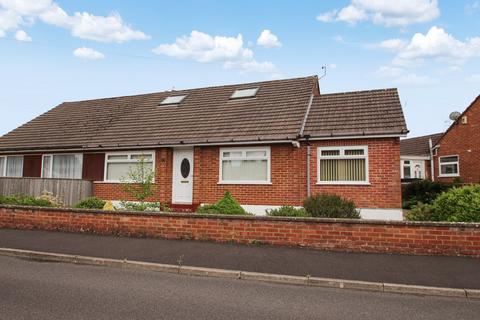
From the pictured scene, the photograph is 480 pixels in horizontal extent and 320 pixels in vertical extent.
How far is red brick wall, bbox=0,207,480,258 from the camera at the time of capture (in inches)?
274

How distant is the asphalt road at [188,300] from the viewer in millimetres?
4273

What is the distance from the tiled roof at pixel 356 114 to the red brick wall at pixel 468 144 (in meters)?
9.62

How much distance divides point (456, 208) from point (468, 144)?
16045 millimetres

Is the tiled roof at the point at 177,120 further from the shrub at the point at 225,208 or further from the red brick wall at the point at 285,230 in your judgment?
the red brick wall at the point at 285,230

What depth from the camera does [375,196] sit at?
1141 centimetres

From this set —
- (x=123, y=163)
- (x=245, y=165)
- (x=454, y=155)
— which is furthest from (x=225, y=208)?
(x=454, y=155)

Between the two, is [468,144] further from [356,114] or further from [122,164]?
[122,164]

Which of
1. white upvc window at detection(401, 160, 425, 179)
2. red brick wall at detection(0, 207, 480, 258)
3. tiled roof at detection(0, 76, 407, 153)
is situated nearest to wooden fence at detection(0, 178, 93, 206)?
tiled roof at detection(0, 76, 407, 153)

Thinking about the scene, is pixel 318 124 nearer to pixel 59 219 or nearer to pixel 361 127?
pixel 361 127

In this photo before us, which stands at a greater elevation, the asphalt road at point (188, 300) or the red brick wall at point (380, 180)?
the red brick wall at point (380, 180)

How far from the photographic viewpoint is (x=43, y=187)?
45.1 feet

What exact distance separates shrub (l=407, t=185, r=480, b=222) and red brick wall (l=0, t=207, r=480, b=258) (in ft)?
2.90

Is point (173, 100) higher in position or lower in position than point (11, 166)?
higher

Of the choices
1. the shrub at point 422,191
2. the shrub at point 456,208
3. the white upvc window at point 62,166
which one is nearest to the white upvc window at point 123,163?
the white upvc window at point 62,166
